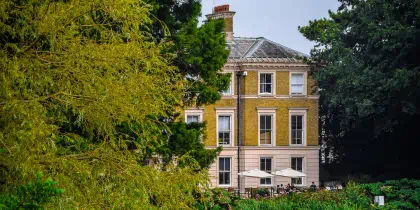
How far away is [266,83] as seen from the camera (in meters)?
56.9

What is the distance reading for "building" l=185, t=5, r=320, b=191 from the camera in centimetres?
5634

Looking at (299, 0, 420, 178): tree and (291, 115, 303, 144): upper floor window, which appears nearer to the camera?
(299, 0, 420, 178): tree

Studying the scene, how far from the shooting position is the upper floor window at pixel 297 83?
56.8 meters

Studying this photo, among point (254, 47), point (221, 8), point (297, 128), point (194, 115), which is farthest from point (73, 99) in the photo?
point (297, 128)

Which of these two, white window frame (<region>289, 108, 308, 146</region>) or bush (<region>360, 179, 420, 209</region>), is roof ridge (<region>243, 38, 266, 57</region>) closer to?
white window frame (<region>289, 108, 308, 146</region>)

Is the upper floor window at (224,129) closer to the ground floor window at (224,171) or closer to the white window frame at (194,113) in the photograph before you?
the ground floor window at (224,171)

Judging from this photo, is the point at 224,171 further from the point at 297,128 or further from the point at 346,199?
the point at 346,199

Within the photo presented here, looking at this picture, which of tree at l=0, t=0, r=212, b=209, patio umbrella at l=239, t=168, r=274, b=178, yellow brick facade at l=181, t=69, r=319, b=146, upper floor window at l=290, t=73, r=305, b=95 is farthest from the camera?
upper floor window at l=290, t=73, r=305, b=95

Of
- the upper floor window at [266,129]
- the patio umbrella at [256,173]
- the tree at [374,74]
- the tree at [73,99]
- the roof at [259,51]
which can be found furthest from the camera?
the upper floor window at [266,129]

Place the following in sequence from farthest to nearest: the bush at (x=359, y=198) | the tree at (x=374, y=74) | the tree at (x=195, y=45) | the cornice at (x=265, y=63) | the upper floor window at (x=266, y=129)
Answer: the upper floor window at (x=266, y=129) → the cornice at (x=265, y=63) → the tree at (x=374, y=74) → the tree at (x=195, y=45) → the bush at (x=359, y=198)

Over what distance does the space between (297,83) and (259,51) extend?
9.52 ft

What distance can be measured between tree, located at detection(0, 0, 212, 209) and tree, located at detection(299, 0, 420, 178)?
77.6ft

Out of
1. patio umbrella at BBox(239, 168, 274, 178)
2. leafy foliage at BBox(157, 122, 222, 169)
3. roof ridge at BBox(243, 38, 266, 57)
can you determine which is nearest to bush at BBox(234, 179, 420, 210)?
leafy foliage at BBox(157, 122, 222, 169)

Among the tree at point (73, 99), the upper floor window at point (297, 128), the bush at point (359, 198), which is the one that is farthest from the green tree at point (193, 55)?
the upper floor window at point (297, 128)
